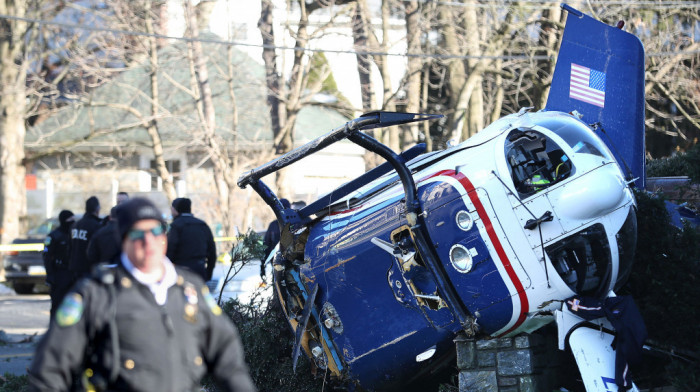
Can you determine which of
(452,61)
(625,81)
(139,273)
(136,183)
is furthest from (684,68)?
(139,273)

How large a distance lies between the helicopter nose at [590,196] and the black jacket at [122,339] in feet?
11.4

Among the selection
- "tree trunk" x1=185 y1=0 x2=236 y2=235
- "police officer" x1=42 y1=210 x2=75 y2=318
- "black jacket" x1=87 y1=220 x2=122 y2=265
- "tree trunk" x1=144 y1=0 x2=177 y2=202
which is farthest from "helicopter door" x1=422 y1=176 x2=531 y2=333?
"tree trunk" x1=144 y1=0 x2=177 y2=202

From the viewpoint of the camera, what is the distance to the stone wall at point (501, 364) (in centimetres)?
685

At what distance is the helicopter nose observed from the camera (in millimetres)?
6301

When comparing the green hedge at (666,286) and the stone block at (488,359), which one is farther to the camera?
the green hedge at (666,286)

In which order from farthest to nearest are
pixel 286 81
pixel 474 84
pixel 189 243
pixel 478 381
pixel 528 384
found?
pixel 286 81
pixel 474 84
pixel 189 243
pixel 478 381
pixel 528 384

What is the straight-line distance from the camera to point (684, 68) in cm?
2098

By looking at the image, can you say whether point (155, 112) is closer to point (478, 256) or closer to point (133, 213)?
point (478, 256)

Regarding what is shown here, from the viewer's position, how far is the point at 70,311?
339 centimetres

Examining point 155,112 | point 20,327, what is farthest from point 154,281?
point 155,112

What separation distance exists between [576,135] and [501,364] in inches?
74.7

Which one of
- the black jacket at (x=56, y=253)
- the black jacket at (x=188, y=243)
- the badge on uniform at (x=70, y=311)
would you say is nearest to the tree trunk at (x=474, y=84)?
the black jacket at (x=56, y=253)

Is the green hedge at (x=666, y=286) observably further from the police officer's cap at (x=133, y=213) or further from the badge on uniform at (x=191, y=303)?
the police officer's cap at (x=133, y=213)

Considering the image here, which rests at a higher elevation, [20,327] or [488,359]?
[488,359]
